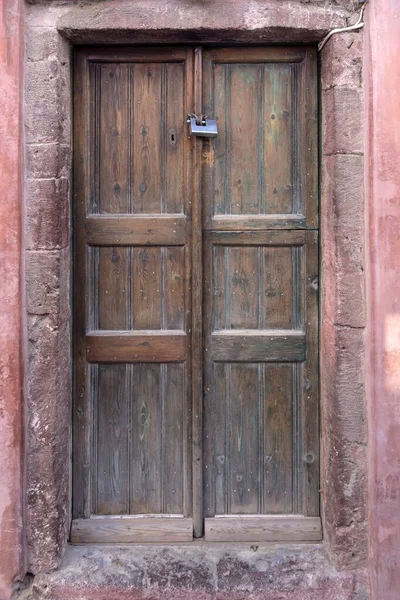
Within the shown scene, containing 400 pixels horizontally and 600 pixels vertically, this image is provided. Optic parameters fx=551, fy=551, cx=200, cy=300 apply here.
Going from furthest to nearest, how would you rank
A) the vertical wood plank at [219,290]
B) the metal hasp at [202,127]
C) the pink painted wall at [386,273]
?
1. the vertical wood plank at [219,290]
2. the metal hasp at [202,127]
3. the pink painted wall at [386,273]

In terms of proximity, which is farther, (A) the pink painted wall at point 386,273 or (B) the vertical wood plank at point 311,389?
(B) the vertical wood plank at point 311,389

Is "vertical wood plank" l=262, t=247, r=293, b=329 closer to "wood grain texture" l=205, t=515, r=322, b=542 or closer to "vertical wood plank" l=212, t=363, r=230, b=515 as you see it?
"vertical wood plank" l=212, t=363, r=230, b=515

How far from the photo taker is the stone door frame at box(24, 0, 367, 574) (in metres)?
2.62

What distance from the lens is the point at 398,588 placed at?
8.31 feet

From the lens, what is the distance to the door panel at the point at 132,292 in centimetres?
283

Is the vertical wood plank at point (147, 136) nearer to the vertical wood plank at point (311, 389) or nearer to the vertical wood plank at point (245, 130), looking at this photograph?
the vertical wood plank at point (245, 130)

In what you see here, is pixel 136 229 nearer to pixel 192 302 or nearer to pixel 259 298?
pixel 192 302

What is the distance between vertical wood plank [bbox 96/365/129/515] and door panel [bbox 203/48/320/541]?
0.42m

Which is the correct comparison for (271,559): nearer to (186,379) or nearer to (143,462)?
(143,462)

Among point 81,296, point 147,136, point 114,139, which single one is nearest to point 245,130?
point 147,136

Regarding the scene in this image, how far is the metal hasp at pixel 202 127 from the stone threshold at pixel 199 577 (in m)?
2.09

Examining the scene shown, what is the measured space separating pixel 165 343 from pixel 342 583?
4.65 ft

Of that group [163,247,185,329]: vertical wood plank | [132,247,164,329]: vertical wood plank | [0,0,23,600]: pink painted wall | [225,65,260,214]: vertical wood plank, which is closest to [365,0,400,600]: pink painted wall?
[225,65,260,214]: vertical wood plank

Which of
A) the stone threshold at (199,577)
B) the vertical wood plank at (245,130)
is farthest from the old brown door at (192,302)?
the stone threshold at (199,577)
